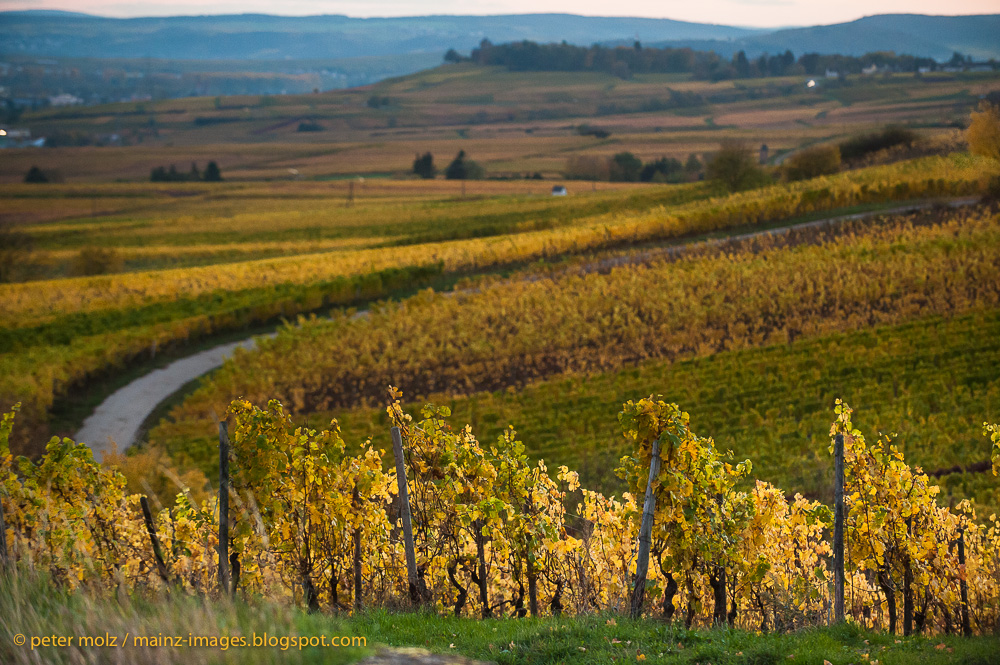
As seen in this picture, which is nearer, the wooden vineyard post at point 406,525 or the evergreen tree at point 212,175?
the wooden vineyard post at point 406,525

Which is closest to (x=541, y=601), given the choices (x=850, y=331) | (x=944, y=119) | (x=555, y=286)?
(x=850, y=331)

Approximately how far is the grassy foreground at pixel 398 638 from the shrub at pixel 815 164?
75.6m

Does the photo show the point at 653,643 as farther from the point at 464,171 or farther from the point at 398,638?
the point at 464,171

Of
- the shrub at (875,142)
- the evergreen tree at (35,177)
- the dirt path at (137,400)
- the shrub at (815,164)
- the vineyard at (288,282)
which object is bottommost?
the dirt path at (137,400)

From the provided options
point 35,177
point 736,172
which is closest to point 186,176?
point 35,177

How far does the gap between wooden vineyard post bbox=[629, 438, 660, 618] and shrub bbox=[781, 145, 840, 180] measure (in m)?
74.7

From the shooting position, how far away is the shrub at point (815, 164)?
250 feet

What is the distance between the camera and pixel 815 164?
76.6 metres

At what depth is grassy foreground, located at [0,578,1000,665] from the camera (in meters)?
6.09

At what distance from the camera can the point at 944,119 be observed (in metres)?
133

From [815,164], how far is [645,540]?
76345 millimetres

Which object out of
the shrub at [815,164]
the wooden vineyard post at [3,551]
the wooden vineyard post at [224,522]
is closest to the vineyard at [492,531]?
the wooden vineyard post at [224,522]

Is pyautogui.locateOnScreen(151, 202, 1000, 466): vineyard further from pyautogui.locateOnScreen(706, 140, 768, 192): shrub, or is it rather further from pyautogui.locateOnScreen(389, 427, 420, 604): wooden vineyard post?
pyautogui.locateOnScreen(706, 140, 768, 192): shrub

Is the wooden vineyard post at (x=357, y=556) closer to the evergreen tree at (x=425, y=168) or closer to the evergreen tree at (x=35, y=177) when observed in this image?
the evergreen tree at (x=425, y=168)
